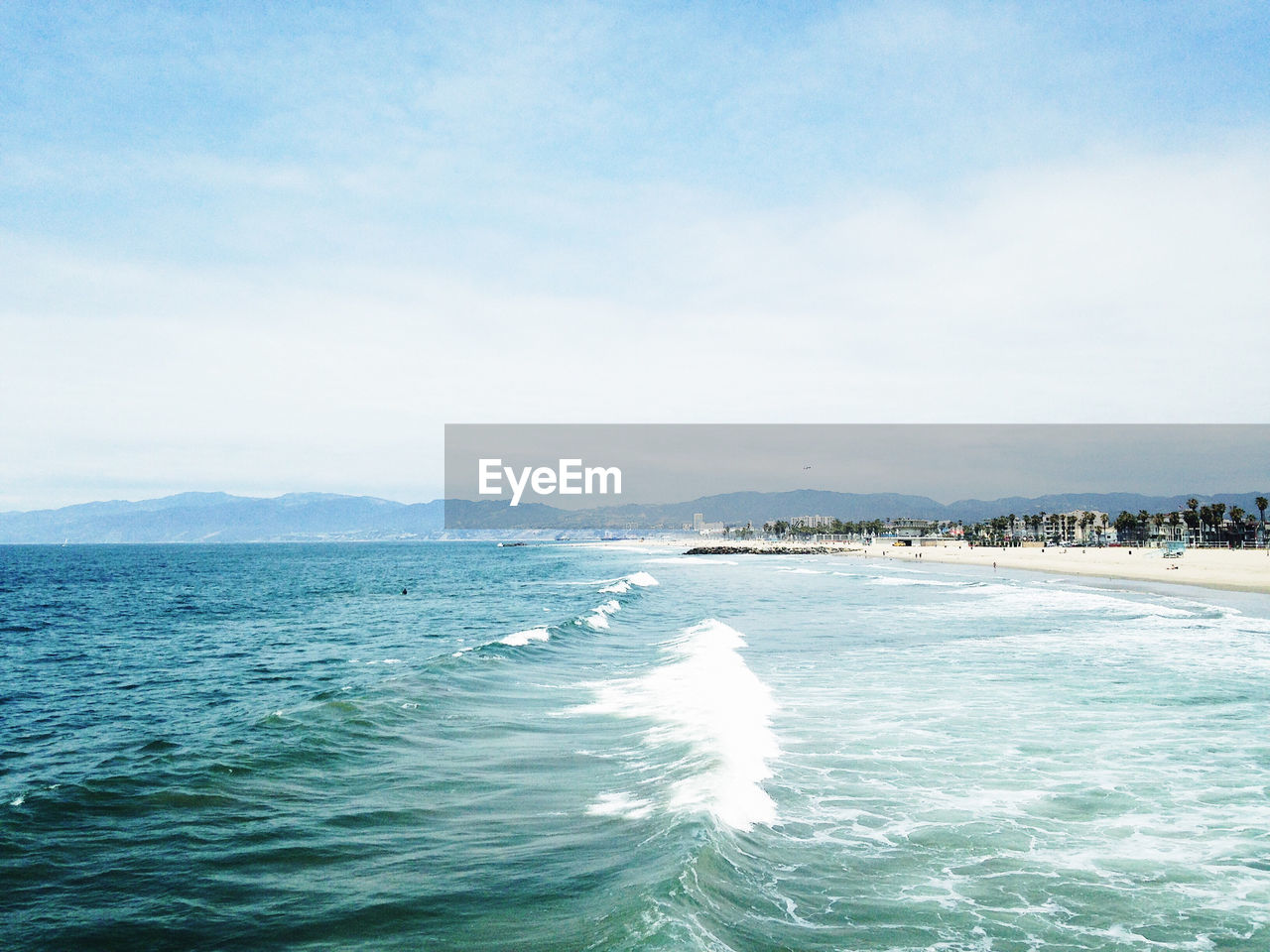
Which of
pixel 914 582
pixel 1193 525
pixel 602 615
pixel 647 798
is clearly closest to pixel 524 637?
pixel 602 615

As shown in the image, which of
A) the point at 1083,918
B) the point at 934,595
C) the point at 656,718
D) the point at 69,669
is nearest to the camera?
the point at 1083,918

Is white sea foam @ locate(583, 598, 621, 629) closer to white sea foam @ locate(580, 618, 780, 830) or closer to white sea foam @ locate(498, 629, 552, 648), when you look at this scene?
white sea foam @ locate(498, 629, 552, 648)

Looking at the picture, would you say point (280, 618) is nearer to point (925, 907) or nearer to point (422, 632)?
point (422, 632)

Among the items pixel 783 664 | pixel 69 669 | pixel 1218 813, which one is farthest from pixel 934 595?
pixel 69 669

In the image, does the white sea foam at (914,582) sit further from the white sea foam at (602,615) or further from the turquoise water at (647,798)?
the turquoise water at (647,798)

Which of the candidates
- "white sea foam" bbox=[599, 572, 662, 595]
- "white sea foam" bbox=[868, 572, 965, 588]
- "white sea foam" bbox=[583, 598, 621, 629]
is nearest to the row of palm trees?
"white sea foam" bbox=[868, 572, 965, 588]

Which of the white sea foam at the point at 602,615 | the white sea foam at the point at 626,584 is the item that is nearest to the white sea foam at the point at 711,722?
the white sea foam at the point at 602,615

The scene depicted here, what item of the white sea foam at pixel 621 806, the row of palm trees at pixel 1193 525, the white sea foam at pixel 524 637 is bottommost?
the row of palm trees at pixel 1193 525

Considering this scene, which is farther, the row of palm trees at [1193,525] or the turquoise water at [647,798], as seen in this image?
the row of palm trees at [1193,525]
